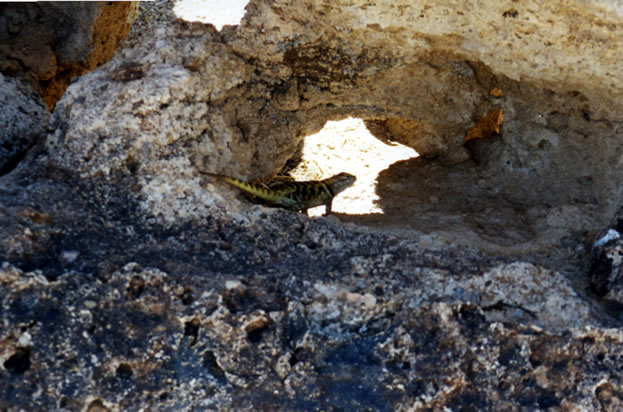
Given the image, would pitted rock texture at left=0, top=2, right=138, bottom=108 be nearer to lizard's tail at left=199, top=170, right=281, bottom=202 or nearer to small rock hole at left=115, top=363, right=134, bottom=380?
lizard's tail at left=199, top=170, right=281, bottom=202

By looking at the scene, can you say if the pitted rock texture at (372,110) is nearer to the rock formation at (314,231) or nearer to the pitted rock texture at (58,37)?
the rock formation at (314,231)

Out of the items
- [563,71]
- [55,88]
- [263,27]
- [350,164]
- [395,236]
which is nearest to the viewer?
[395,236]

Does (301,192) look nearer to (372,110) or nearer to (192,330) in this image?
(372,110)

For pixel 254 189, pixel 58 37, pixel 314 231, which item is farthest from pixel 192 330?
pixel 58 37

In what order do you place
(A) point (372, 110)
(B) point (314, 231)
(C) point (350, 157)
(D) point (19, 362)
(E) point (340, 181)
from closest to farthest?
(D) point (19, 362) → (B) point (314, 231) → (A) point (372, 110) → (E) point (340, 181) → (C) point (350, 157)

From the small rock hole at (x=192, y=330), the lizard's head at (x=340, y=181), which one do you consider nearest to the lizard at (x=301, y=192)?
the lizard's head at (x=340, y=181)

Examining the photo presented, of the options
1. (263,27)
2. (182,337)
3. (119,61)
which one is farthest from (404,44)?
(182,337)

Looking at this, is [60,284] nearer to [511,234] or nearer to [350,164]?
[511,234]
